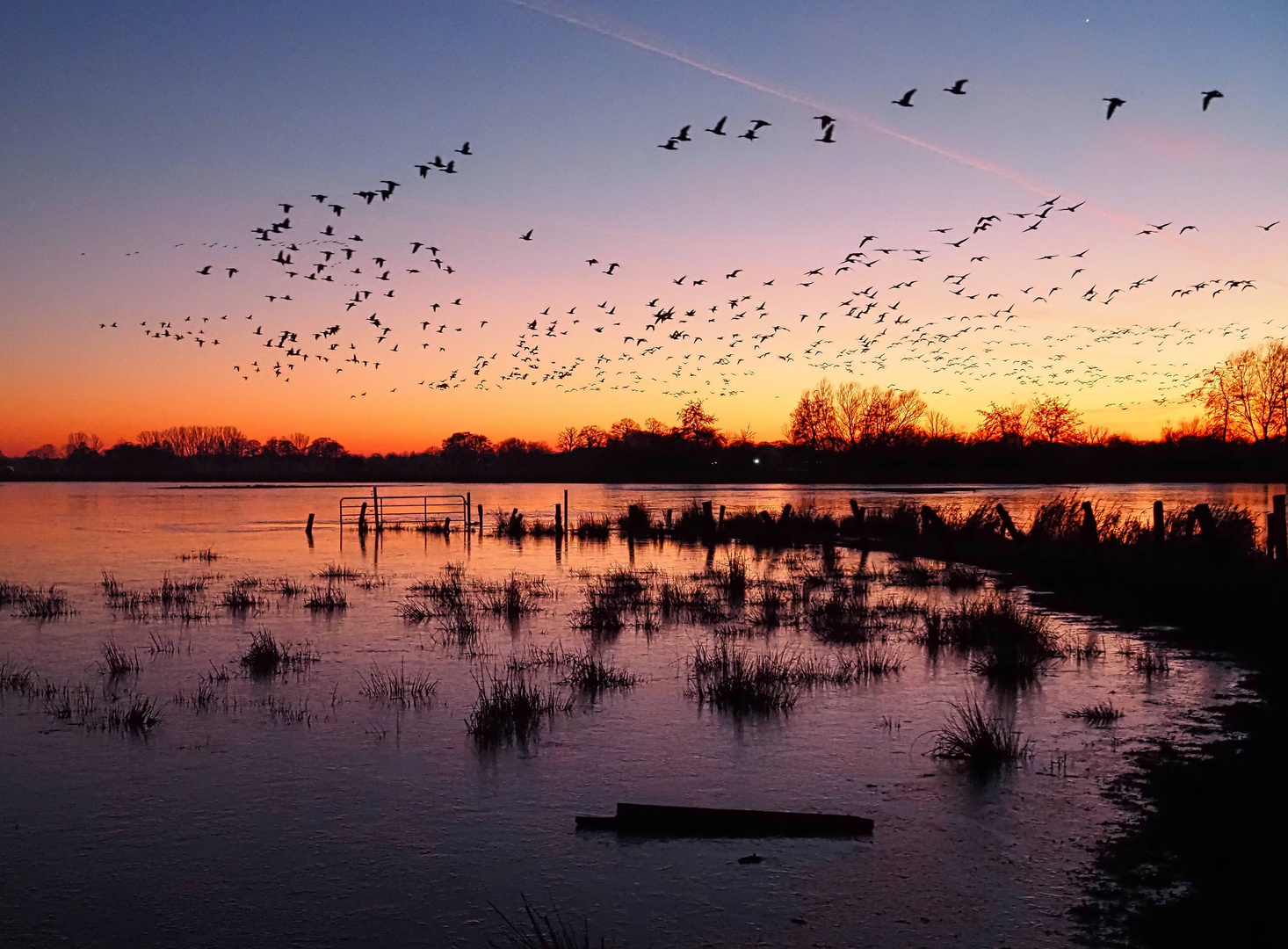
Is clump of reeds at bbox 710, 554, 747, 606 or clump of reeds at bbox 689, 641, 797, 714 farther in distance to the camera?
clump of reeds at bbox 710, 554, 747, 606

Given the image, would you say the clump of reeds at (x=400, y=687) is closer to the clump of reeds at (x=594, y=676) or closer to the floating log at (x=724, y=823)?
the clump of reeds at (x=594, y=676)

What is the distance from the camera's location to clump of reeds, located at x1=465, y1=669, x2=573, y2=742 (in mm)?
12078

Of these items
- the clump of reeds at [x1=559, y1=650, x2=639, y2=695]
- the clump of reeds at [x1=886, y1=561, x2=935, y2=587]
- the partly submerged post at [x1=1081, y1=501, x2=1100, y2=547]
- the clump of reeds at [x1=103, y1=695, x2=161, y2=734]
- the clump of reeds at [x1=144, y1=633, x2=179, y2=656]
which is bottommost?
the clump of reeds at [x1=144, y1=633, x2=179, y2=656]

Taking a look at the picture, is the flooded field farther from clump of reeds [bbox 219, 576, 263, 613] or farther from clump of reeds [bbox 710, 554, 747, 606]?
clump of reeds [bbox 710, 554, 747, 606]

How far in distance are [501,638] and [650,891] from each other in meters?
11.9

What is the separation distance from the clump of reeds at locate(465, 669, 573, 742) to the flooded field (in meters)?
0.07

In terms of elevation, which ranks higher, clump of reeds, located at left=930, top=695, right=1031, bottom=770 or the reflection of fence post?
the reflection of fence post

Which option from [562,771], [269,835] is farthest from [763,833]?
[269,835]

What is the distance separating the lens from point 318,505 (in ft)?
292

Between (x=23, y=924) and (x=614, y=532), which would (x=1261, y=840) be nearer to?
(x=23, y=924)

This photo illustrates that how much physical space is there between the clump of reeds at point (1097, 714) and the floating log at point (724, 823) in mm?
4892

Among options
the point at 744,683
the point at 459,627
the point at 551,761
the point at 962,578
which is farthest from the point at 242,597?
the point at 962,578

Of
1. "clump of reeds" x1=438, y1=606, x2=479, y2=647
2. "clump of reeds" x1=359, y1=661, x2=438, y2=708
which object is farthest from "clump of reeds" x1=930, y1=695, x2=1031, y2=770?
"clump of reeds" x1=438, y1=606, x2=479, y2=647

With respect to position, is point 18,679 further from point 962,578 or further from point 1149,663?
point 962,578
